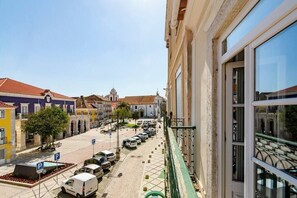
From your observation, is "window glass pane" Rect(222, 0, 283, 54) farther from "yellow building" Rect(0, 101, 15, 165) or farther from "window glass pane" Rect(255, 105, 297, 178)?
"yellow building" Rect(0, 101, 15, 165)

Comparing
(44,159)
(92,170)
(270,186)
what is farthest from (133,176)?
(270,186)

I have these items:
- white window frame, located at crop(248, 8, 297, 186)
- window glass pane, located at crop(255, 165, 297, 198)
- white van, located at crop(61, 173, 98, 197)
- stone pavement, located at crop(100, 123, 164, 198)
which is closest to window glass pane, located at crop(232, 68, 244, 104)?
white window frame, located at crop(248, 8, 297, 186)

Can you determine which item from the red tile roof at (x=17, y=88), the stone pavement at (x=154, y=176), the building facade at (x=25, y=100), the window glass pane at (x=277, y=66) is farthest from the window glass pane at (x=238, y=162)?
the red tile roof at (x=17, y=88)

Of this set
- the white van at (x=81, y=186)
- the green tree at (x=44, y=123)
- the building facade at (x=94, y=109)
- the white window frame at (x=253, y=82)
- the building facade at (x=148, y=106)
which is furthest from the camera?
the building facade at (x=148, y=106)

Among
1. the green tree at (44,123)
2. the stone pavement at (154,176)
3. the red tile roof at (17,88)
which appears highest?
→ the red tile roof at (17,88)

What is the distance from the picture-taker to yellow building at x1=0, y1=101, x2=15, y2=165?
1953 cm

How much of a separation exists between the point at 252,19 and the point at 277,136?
2.99 ft

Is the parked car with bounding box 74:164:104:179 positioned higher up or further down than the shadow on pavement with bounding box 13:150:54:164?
higher up

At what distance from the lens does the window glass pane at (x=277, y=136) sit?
3.98ft

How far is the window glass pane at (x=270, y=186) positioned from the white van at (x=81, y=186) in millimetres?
12040

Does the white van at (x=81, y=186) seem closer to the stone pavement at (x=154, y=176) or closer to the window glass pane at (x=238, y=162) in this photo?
the stone pavement at (x=154, y=176)

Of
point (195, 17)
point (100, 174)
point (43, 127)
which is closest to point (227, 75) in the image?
point (195, 17)

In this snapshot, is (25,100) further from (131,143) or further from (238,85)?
(238,85)

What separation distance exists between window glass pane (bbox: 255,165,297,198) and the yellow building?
76.4 feet
